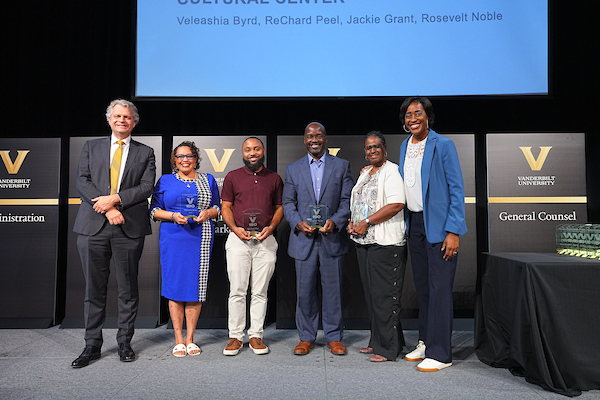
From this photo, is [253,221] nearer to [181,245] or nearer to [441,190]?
[181,245]

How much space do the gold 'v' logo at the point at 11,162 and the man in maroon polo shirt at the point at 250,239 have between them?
2352mm

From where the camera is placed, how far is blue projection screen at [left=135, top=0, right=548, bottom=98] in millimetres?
3998

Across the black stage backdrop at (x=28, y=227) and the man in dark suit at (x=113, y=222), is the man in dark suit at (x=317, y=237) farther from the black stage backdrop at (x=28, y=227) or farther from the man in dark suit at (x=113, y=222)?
the black stage backdrop at (x=28, y=227)

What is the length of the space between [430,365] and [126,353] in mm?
2069

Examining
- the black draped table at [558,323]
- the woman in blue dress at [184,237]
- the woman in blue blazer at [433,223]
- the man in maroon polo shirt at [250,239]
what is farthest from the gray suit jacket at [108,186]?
the black draped table at [558,323]

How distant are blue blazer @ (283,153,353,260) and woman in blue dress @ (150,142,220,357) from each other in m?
0.60

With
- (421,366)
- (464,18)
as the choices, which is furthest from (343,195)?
(464,18)

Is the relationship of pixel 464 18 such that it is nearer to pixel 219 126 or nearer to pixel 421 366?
pixel 219 126

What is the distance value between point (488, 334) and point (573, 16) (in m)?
3.50

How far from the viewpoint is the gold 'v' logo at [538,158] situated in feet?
13.0

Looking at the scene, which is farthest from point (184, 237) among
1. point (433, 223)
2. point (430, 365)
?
point (430, 365)

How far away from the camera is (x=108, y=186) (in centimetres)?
289

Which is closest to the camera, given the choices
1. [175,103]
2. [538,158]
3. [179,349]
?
[179,349]

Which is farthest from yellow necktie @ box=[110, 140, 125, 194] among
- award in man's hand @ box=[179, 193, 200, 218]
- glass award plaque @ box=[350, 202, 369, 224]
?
glass award plaque @ box=[350, 202, 369, 224]
